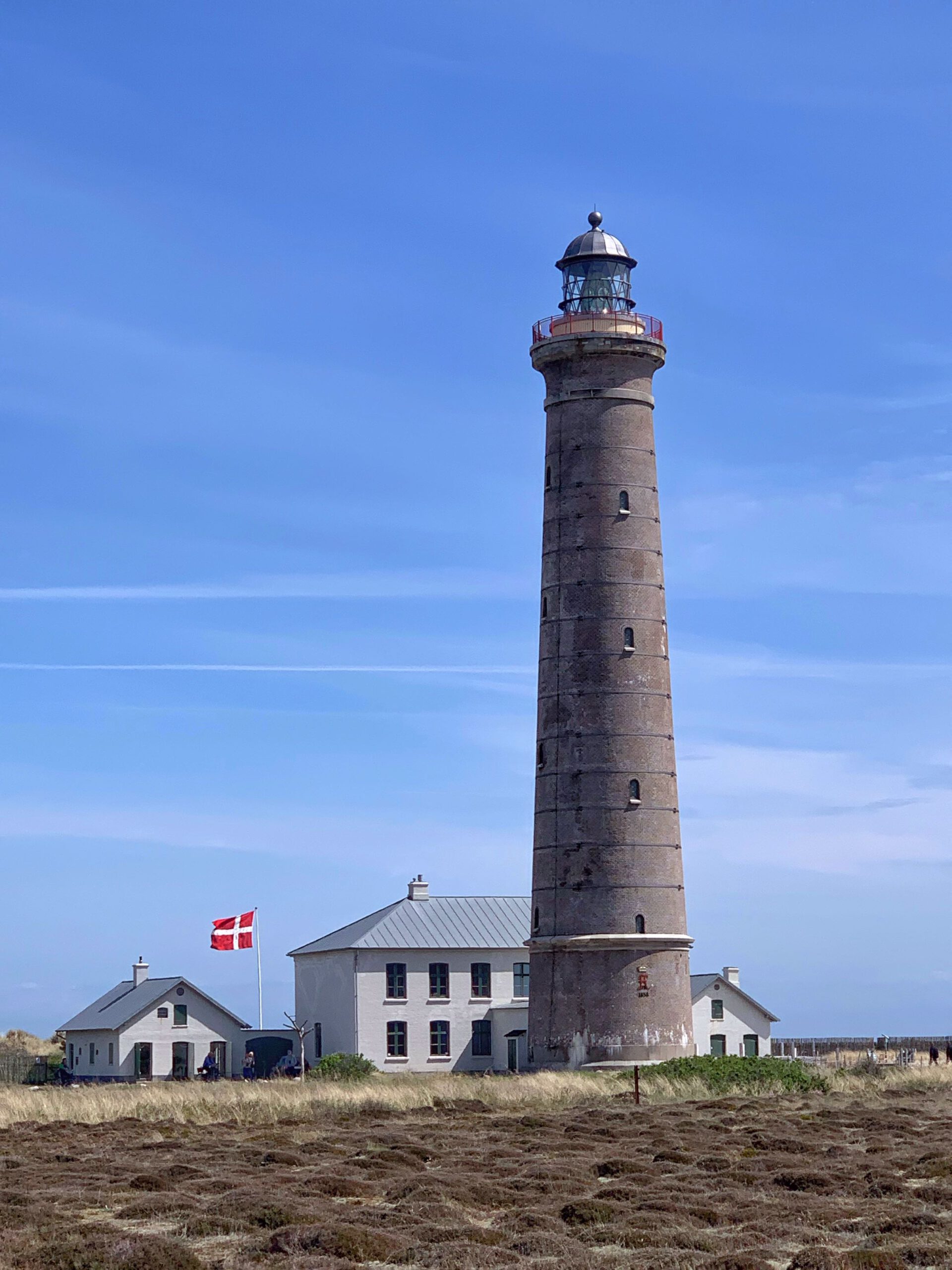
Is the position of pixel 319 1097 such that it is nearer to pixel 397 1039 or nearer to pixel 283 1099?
pixel 283 1099

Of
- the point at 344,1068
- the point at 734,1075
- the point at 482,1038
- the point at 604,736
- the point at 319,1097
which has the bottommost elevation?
the point at 319,1097

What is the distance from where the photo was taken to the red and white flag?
2357 inches

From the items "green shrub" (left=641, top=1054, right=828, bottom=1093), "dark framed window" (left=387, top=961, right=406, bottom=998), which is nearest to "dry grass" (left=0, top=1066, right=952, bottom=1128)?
"green shrub" (left=641, top=1054, right=828, bottom=1093)

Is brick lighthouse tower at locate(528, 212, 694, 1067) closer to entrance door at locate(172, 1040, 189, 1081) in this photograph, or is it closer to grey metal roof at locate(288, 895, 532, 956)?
grey metal roof at locate(288, 895, 532, 956)

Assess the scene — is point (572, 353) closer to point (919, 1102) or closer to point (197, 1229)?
point (919, 1102)

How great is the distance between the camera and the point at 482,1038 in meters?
55.6

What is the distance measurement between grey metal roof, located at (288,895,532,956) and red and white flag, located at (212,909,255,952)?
1813mm

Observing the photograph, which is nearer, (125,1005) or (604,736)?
(604,736)

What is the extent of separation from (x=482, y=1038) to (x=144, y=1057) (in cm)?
1054

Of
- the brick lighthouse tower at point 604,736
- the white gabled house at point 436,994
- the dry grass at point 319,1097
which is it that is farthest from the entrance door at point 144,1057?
the brick lighthouse tower at point 604,736

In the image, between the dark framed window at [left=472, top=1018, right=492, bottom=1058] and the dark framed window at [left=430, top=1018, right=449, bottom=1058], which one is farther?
the dark framed window at [left=472, top=1018, right=492, bottom=1058]

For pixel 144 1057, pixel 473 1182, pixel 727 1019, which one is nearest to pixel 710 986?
pixel 727 1019

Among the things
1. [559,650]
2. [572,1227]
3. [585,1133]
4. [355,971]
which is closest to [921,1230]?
[572,1227]

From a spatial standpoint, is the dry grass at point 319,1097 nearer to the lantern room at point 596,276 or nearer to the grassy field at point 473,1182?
the grassy field at point 473,1182
